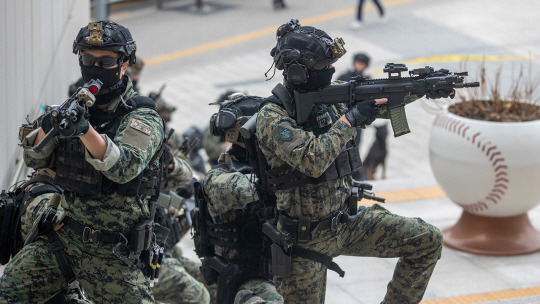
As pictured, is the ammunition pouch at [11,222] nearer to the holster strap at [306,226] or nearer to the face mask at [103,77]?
the face mask at [103,77]

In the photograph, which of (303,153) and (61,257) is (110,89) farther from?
(303,153)

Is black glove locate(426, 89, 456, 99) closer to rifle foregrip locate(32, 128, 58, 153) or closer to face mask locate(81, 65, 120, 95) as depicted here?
face mask locate(81, 65, 120, 95)

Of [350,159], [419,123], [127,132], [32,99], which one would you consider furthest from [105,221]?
[419,123]

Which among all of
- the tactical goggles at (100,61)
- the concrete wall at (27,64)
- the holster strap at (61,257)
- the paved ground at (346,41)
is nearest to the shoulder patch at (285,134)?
the tactical goggles at (100,61)

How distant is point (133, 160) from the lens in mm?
4543

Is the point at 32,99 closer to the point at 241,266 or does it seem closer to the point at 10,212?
the point at 10,212

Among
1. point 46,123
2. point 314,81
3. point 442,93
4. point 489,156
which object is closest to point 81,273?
point 46,123

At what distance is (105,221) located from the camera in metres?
4.79

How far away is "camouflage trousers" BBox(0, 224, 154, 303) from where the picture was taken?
4781mm

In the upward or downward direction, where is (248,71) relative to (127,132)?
downward

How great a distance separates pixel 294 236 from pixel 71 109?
1540mm

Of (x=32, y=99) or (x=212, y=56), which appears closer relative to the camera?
(x=32, y=99)

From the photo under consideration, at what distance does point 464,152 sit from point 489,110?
47cm

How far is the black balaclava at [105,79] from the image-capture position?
4754 mm
